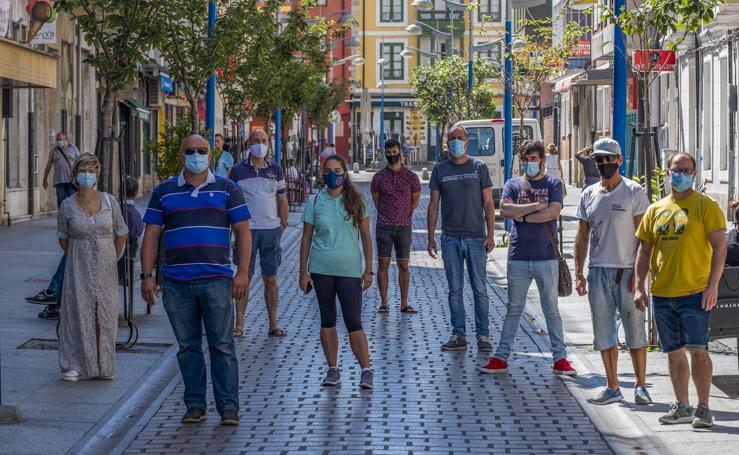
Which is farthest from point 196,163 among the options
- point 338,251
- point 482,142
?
point 482,142

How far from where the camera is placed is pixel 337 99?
60.1m

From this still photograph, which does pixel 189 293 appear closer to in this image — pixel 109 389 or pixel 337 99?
pixel 109 389

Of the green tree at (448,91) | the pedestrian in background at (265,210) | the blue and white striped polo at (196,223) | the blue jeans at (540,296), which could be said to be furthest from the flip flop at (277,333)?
the green tree at (448,91)

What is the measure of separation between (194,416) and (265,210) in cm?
446

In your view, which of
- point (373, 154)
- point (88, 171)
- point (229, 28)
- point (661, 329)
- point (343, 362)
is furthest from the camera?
point (373, 154)

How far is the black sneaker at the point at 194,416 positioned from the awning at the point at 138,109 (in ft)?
115

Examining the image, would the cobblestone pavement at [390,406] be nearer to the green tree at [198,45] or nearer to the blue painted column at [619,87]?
the blue painted column at [619,87]

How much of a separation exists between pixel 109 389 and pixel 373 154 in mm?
74970

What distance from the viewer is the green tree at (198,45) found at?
2048 cm

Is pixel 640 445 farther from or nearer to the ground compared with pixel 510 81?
nearer to the ground

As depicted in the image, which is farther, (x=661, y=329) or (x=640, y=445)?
(x=661, y=329)

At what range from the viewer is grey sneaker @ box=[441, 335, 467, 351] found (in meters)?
12.8

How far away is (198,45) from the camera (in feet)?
70.1

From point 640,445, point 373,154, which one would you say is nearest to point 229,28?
point 640,445
